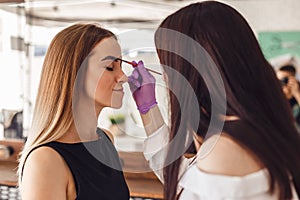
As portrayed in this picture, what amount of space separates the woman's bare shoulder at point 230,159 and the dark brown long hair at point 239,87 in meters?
0.01

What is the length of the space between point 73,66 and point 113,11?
1.27 meters

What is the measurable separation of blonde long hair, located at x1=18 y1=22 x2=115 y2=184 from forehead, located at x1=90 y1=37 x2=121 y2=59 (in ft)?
0.04

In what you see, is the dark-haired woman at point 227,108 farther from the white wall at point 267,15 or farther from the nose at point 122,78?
the white wall at point 267,15

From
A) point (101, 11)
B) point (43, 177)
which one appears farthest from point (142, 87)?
point (101, 11)

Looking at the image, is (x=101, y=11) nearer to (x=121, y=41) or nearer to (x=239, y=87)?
(x=121, y=41)

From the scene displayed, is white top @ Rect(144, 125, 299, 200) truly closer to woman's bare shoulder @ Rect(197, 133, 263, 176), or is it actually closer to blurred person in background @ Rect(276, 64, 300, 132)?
woman's bare shoulder @ Rect(197, 133, 263, 176)

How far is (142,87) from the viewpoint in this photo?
1151 millimetres

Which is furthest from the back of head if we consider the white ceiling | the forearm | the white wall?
the forearm

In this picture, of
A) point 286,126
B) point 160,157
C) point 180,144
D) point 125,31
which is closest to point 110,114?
point 125,31

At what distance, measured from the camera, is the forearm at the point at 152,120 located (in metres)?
1.21

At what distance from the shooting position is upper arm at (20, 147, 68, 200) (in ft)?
3.13

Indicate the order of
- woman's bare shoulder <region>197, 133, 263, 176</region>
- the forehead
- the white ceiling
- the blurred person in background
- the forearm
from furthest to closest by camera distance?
the white ceiling < the blurred person in background < the forearm < the forehead < woman's bare shoulder <region>197, 133, 263, 176</region>

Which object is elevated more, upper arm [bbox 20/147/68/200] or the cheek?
the cheek

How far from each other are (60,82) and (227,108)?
0.44m
